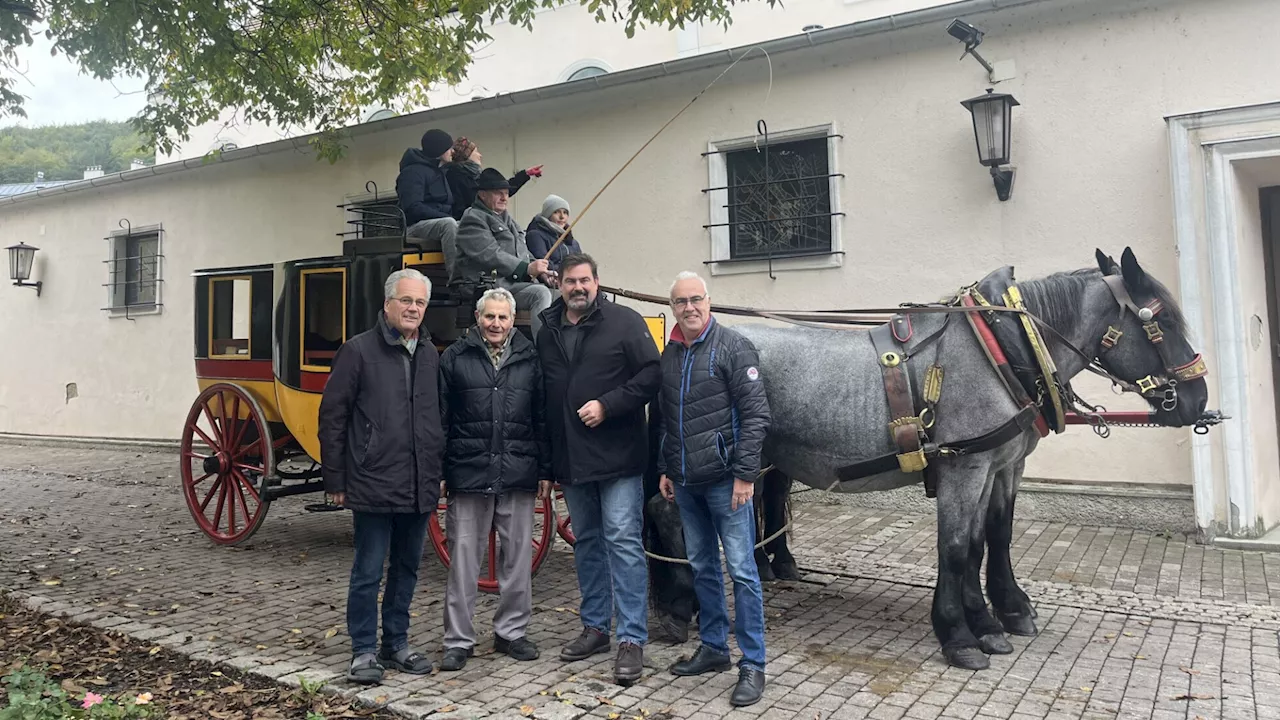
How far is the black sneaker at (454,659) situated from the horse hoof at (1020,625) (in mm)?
2707

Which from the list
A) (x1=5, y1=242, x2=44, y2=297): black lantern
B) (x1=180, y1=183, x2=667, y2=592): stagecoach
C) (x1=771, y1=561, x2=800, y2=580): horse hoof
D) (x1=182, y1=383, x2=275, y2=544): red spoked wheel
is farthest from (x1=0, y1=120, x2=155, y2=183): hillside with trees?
(x1=771, y1=561, x2=800, y2=580): horse hoof

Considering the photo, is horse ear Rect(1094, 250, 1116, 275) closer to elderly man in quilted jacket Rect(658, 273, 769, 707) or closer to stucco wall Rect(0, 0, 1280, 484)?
elderly man in quilted jacket Rect(658, 273, 769, 707)

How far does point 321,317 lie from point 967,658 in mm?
4619

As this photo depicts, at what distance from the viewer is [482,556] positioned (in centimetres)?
421

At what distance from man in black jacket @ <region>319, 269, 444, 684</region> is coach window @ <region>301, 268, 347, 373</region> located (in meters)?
2.23

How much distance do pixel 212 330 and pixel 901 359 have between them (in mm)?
5386

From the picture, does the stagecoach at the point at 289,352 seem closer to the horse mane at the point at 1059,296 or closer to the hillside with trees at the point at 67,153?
the horse mane at the point at 1059,296

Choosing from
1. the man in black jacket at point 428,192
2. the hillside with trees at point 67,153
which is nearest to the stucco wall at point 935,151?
the man in black jacket at point 428,192

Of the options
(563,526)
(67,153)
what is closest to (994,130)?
(563,526)

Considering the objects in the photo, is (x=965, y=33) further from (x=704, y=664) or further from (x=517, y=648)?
(x=517, y=648)

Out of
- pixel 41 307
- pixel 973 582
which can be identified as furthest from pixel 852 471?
pixel 41 307

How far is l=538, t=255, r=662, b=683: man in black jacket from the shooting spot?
396cm

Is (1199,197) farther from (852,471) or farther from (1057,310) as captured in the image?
(852,471)

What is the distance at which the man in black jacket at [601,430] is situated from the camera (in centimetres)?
396
